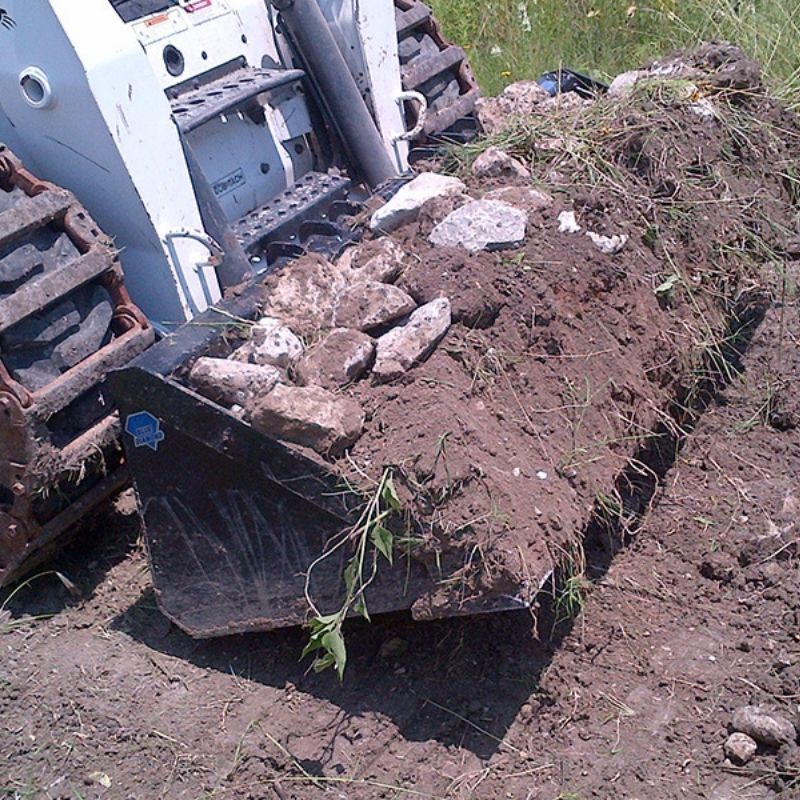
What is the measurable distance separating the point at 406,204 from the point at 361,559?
1.08 m

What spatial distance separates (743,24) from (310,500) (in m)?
4.10

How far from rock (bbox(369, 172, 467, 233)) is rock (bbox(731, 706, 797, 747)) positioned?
1455 millimetres

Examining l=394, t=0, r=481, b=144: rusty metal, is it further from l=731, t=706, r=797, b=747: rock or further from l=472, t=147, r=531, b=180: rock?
l=731, t=706, r=797, b=747: rock

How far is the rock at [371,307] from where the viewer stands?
9.47 ft

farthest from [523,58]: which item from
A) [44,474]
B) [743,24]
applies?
[44,474]

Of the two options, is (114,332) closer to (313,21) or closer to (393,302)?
(393,302)

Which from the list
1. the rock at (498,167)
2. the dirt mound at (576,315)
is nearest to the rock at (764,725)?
the dirt mound at (576,315)

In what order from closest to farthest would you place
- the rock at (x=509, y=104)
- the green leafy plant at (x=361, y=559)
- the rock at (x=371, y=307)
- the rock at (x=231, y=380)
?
1. the green leafy plant at (x=361, y=559)
2. the rock at (x=231, y=380)
3. the rock at (x=371, y=307)
4. the rock at (x=509, y=104)

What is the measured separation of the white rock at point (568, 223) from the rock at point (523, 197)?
0.05m

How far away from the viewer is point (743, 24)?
18.9 ft

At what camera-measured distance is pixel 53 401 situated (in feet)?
9.23

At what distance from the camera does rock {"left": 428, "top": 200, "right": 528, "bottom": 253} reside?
3.07 metres

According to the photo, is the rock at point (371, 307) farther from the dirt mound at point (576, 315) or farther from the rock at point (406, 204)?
the rock at point (406, 204)

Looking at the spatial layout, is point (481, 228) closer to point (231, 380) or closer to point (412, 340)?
point (412, 340)
